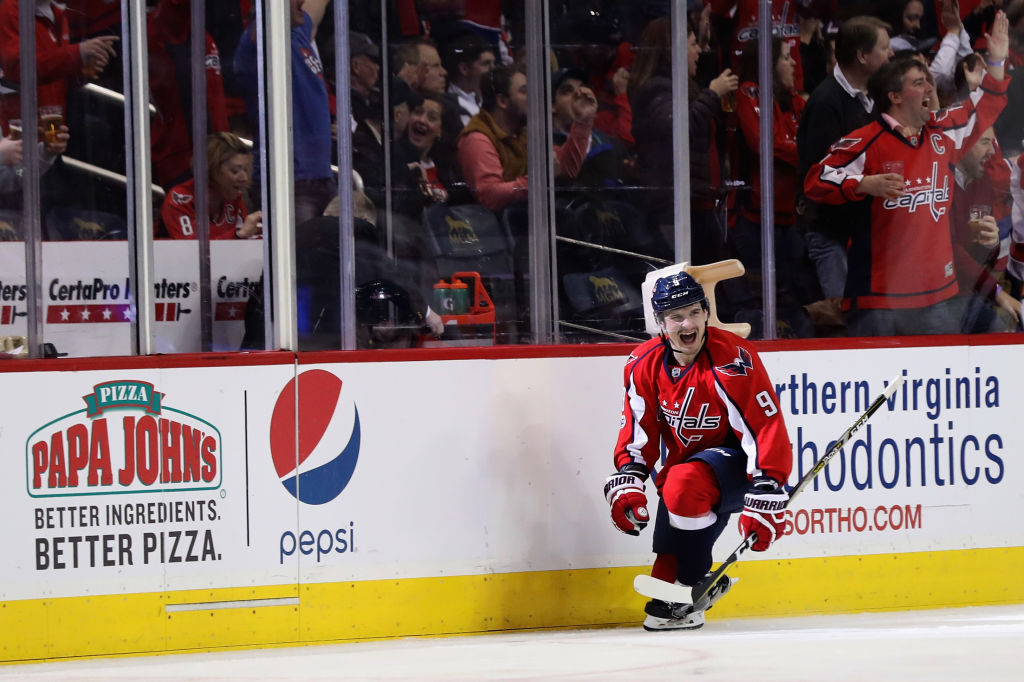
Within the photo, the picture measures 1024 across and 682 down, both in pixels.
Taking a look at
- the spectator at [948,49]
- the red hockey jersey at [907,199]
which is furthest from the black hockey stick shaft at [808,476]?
the spectator at [948,49]

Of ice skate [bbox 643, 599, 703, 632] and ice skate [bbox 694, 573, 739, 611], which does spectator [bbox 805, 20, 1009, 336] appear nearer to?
ice skate [bbox 694, 573, 739, 611]

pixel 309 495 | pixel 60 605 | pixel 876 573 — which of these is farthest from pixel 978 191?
pixel 60 605

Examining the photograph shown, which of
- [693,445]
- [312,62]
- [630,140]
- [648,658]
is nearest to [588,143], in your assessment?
[630,140]

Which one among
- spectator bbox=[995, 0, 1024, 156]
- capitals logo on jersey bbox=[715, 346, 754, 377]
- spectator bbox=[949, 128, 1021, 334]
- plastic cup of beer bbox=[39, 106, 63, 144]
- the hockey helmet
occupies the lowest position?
capitals logo on jersey bbox=[715, 346, 754, 377]

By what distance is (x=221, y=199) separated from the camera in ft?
11.8

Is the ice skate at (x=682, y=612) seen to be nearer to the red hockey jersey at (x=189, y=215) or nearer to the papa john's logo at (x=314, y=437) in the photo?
the papa john's logo at (x=314, y=437)

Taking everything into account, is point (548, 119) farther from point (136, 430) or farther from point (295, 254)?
point (136, 430)

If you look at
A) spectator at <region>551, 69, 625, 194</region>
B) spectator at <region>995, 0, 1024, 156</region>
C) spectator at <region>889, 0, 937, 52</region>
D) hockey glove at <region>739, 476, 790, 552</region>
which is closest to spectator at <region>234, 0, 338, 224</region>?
spectator at <region>551, 69, 625, 194</region>

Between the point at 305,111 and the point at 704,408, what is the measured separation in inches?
56.8

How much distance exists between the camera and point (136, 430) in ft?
11.3

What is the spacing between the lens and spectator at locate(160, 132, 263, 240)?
3572mm

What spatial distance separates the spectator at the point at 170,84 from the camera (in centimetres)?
353

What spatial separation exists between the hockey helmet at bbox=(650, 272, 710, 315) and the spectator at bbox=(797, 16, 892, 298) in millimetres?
928

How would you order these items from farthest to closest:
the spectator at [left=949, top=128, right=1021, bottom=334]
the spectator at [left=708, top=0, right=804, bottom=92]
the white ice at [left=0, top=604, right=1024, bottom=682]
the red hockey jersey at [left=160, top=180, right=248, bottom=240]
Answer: the spectator at [left=949, top=128, right=1021, bottom=334]
the spectator at [left=708, top=0, right=804, bottom=92]
the red hockey jersey at [left=160, top=180, right=248, bottom=240]
the white ice at [left=0, top=604, right=1024, bottom=682]
